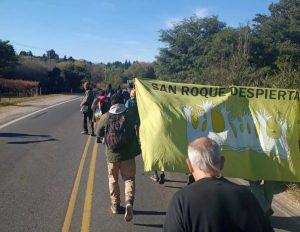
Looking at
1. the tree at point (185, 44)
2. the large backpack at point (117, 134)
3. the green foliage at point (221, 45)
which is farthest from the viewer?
the tree at point (185, 44)

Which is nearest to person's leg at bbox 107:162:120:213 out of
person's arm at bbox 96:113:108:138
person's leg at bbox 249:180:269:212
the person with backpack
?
the person with backpack

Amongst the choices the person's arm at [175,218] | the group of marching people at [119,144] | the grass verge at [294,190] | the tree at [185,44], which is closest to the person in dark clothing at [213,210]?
the person's arm at [175,218]

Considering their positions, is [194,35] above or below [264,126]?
above

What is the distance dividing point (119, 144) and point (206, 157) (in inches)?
159

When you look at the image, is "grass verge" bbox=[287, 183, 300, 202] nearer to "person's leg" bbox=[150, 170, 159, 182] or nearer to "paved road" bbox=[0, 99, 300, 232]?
"paved road" bbox=[0, 99, 300, 232]

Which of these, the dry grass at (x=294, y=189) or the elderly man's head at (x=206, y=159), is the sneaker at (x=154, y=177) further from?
the elderly man's head at (x=206, y=159)

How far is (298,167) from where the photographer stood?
6754 millimetres

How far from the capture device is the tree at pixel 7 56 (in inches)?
2355

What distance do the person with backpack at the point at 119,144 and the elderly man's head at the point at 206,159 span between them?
3980mm

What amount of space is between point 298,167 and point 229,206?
4.09 metres

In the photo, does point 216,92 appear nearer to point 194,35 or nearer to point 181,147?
point 181,147

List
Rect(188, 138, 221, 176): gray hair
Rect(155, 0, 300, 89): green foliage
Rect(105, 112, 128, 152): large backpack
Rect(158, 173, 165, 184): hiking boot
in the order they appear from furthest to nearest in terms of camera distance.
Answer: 1. Rect(155, 0, 300, 89): green foliage
2. Rect(158, 173, 165, 184): hiking boot
3. Rect(105, 112, 128, 152): large backpack
4. Rect(188, 138, 221, 176): gray hair

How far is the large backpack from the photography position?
23.4 ft

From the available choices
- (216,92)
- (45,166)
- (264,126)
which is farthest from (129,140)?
(45,166)
